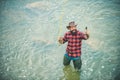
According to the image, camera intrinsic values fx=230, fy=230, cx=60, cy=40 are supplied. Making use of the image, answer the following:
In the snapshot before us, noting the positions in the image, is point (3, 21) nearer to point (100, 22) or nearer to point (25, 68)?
point (25, 68)

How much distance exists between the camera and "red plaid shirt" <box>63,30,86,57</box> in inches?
255

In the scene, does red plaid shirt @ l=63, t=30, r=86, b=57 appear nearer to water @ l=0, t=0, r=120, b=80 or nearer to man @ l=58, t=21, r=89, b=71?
man @ l=58, t=21, r=89, b=71

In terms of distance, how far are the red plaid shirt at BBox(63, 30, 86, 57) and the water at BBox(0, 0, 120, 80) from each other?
1031mm

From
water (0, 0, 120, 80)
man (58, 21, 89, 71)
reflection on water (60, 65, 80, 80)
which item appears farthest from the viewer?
water (0, 0, 120, 80)

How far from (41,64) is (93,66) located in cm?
177

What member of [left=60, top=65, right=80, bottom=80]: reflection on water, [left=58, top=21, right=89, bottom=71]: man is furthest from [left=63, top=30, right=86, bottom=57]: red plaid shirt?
[left=60, top=65, right=80, bottom=80]: reflection on water

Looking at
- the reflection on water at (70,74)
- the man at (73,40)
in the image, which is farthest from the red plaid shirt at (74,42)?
the reflection on water at (70,74)

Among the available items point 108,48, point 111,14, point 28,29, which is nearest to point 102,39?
point 108,48

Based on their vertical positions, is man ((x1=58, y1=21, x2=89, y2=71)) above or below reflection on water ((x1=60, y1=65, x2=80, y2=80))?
above

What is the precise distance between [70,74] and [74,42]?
1.40 meters

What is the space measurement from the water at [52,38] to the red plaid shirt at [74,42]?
103cm

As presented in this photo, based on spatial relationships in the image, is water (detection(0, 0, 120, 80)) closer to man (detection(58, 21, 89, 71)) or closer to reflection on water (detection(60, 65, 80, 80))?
reflection on water (detection(60, 65, 80, 80))

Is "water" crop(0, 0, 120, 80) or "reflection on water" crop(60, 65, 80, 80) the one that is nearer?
"reflection on water" crop(60, 65, 80, 80)

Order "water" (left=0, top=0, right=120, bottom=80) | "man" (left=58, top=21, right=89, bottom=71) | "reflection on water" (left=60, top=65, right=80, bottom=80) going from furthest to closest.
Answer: "water" (left=0, top=0, right=120, bottom=80)
"reflection on water" (left=60, top=65, right=80, bottom=80)
"man" (left=58, top=21, right=89, bottom=71)
